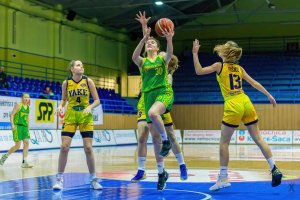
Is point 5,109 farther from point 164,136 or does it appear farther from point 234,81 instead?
point 234,81

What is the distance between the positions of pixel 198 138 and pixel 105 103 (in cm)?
637

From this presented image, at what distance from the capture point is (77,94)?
7719 millimetres

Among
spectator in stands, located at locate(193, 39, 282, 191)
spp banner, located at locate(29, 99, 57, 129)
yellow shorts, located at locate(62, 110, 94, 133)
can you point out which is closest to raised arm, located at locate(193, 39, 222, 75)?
spectator in stands, located at locate(193, 39, 282, 191)

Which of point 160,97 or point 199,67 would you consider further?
point 160,97

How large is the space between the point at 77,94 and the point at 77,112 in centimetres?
28

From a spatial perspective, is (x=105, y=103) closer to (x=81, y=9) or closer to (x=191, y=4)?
(x=81, y=9)

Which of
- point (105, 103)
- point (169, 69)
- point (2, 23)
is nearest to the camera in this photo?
point (169, 69)

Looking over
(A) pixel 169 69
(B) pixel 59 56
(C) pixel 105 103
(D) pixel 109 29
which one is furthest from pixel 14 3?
(A) pixel 169 69

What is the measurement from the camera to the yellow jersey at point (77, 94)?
7.70 meters

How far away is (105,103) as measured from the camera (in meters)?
29.1

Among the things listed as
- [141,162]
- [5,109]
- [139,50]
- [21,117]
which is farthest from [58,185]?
[5,109]

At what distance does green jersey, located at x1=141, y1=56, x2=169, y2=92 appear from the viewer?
744 centimetres

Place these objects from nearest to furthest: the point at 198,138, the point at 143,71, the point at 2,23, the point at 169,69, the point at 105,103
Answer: the point at 143,71 → the point at 169,69 → the point at 2,23 → the point at 105,103 → the point at 198,138

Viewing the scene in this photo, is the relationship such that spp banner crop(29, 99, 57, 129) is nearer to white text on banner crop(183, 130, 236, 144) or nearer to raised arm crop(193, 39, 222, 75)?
white text on banner crop(183, 130, 236, 144)
